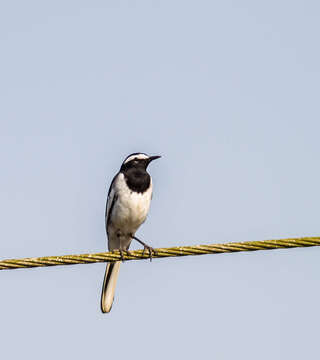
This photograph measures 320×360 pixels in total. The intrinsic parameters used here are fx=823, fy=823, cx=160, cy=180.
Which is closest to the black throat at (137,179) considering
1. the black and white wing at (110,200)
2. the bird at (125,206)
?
the bird at (125,206)

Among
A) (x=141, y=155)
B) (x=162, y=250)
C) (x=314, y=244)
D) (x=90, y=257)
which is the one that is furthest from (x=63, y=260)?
(x=141, y=155)

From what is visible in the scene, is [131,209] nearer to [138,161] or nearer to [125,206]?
[125,206]

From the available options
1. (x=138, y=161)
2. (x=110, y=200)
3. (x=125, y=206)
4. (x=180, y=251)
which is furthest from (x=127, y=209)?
(x=180, y=251)

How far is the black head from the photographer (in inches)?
470

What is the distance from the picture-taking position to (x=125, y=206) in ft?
37.2

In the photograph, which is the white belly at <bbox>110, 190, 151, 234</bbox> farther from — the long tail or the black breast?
the long tail

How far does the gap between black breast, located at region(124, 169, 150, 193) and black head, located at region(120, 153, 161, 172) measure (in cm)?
11

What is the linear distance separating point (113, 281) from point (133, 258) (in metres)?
1.98

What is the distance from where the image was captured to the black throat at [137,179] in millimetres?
11492

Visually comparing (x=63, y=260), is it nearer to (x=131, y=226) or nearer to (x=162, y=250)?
(x=162, y=250)

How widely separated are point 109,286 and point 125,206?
3.66ft

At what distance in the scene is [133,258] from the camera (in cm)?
941

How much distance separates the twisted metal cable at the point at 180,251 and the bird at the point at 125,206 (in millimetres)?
2736

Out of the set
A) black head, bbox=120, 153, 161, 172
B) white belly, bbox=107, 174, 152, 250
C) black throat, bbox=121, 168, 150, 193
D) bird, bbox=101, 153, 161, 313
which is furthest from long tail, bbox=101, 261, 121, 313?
black head, bbox=120, 153, 161, 172
